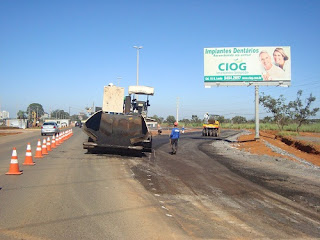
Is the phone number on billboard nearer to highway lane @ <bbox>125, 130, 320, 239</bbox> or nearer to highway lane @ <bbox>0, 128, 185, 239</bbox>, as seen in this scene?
highway lane @ <bbox>125, 130, 320, 239</bbox>

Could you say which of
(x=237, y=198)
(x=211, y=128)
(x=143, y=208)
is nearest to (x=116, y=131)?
(x=237, y=198)

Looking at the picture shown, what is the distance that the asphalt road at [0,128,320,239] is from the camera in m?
5.31

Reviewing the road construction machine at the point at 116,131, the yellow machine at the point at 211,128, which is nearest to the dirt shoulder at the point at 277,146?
the road construction machine at the point at 116,131

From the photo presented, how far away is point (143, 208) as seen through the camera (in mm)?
6641

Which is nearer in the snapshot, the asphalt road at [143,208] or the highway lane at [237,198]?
the asphalt road at [143,208]

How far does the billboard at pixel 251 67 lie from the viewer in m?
26.6

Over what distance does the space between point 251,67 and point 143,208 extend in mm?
22230

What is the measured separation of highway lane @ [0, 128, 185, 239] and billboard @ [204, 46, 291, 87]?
1866 cm

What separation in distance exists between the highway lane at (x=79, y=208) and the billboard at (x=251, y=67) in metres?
18.7

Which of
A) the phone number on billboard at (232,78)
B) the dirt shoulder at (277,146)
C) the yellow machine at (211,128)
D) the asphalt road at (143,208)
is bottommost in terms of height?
the dirt shoulder at (277,146)

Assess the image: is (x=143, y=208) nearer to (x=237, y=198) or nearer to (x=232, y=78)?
(x=237, y=198)

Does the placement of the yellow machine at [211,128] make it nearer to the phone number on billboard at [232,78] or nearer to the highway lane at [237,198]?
the phone number on billboard at [232,78]

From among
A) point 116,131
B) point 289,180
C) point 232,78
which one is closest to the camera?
point 289,180

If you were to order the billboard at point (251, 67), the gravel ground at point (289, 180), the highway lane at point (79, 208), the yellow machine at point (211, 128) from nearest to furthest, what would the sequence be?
the highway lane at point (79, 208) < the gravel ground at point (289, 180) < the billboard at point (251, 67) < the yellow machine at point (211, 128)
